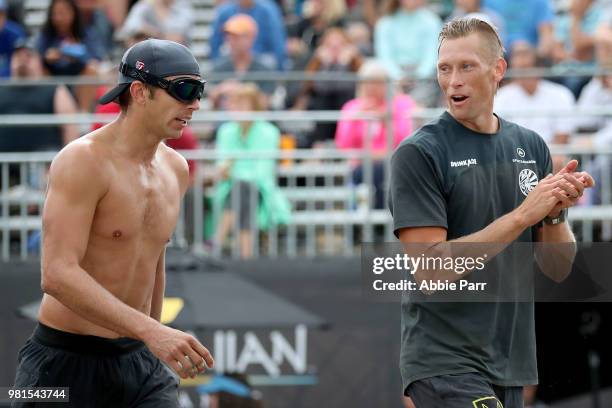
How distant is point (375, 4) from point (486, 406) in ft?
34.9

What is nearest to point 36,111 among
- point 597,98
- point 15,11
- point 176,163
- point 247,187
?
point 247,187

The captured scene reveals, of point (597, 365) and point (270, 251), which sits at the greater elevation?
point (270, 251)

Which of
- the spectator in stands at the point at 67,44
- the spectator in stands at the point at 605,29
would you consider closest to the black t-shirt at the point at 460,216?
the spectator in stands at the point at 605,29

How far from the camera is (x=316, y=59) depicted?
1320 centimetres

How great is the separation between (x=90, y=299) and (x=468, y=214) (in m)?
1.57

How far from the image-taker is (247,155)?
10.1 metres

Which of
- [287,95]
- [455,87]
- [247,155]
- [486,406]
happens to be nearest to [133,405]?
[486,406]

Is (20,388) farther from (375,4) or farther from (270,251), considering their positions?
(375,4)

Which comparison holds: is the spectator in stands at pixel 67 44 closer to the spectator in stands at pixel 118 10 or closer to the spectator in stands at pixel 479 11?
the spectator in stands at pixel 118 10

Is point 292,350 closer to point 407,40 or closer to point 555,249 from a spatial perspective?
point 407,40

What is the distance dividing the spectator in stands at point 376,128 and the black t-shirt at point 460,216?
502 centimetres

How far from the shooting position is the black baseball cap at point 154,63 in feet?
17.2

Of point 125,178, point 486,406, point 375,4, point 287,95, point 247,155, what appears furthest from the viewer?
point 375,4

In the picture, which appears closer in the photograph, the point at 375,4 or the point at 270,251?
the point at 270,251
